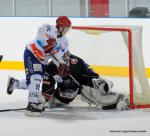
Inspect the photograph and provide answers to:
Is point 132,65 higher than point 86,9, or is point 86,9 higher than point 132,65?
point 86,9

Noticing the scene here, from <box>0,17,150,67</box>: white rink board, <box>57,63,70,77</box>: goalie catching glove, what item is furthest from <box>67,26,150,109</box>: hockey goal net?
<box>0,17,150,67</box>: white rink board

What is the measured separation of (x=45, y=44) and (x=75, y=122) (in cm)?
57

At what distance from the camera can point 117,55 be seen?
4.56 meters

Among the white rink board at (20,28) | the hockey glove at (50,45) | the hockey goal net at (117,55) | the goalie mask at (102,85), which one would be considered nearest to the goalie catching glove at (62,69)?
the hockey glove at (50,45)

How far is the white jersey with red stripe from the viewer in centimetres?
407

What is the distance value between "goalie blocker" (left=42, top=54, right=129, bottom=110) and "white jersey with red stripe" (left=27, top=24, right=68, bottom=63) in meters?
0.19

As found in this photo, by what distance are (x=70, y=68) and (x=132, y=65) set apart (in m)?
0.46

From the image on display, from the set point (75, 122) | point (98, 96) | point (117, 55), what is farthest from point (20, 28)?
point (75, 122)

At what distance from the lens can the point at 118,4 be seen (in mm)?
6340

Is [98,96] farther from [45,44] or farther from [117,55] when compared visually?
[45,44]

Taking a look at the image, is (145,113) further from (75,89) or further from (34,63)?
(34,63)

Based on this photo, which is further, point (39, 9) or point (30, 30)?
point (39, 9)

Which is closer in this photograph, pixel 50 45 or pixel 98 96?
pixel 50 45

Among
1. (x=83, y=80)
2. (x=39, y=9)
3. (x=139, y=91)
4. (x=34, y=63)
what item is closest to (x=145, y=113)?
(x=139, y=91)
